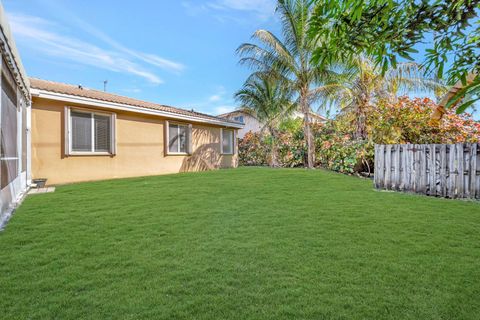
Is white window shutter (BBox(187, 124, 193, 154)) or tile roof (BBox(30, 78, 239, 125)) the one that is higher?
tile roof (BBox(30, 78, 239, 125))

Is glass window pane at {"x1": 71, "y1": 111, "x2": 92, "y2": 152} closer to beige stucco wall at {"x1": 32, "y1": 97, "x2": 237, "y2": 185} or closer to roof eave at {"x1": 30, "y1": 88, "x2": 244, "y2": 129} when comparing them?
beige stucco wall at {"x1": 32, "y1": 97, "x2": 237, "y2": 185}

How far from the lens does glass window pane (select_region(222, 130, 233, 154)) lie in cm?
1831

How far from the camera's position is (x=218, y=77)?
A: 24281 mm

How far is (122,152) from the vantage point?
1164 centimetres

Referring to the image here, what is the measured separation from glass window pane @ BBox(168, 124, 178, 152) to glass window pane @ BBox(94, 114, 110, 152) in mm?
3319

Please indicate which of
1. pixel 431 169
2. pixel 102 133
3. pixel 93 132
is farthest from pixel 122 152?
pixel 431 169

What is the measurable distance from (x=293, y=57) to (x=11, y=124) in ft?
42.0

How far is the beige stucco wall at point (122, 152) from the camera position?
30.1 feet

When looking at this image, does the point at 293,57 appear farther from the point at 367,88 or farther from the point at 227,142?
the point at 227,142

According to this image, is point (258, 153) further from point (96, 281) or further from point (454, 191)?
point (96, 281)

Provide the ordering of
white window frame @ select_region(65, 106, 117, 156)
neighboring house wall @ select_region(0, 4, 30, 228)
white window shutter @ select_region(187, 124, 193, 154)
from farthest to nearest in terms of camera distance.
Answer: white window shutter @ select_region(187, 124, 193, 154)
white window frame @ select_region(65, 106, 117, 156)
neighboring house wall @ select_region(0, 4, 30, 228)

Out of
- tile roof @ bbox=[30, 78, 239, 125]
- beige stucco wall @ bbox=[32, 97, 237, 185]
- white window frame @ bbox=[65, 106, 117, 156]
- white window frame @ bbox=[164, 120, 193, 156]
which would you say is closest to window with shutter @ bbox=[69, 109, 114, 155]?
white window frame @ bbox=[65, 106, 117, 156]

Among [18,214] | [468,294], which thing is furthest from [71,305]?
[18,214]

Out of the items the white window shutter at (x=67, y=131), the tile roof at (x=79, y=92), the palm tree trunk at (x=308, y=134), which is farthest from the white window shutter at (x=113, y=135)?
the palm tree trunk at (x=308, y=134)
